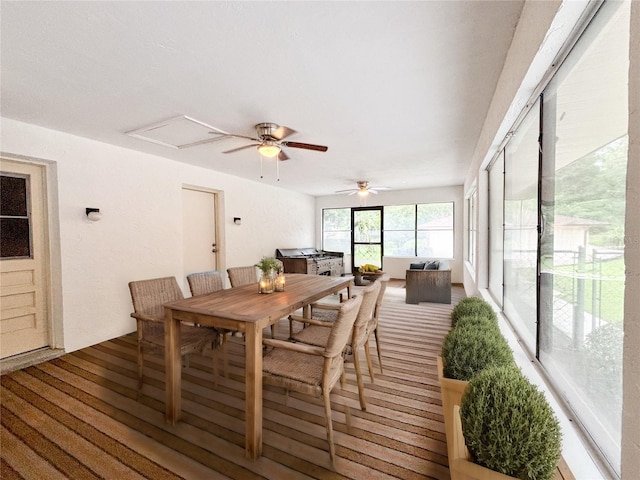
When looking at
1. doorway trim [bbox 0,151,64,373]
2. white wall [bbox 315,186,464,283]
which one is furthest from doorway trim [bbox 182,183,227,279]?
white wall [bbox 315,186,464,283]

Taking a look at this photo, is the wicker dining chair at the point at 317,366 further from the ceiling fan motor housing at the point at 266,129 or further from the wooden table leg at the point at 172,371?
the ceiling fan motor housing at the point at 266,129

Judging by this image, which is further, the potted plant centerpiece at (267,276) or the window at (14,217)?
the window at (14,217)

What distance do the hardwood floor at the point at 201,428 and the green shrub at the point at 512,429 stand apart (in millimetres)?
732

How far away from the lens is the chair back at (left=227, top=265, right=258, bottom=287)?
3.27 metres

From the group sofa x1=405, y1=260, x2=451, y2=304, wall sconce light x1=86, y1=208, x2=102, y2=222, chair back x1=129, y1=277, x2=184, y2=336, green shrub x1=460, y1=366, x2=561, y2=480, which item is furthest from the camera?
sofa x1=405, y1=260, x2=451, y2=304

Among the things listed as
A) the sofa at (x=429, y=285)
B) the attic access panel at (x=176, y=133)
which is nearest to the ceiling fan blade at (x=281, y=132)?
the attic access panel at (x=176, y=133)

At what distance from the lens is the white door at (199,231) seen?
461 centimetres

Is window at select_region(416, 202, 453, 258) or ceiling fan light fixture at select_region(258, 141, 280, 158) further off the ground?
ceiling fan light fixture at select_region(258, 141, 280, 158)

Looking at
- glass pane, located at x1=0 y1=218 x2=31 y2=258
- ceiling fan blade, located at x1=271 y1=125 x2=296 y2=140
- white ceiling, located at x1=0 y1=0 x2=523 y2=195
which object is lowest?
glass pane, located at x1=0 y1=218 x2=31 y2=258

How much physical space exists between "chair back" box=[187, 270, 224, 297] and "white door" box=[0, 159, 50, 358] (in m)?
1.67

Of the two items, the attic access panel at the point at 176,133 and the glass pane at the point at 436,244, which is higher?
the attic access panel at the point at 176,133

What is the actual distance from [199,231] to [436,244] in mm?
5569

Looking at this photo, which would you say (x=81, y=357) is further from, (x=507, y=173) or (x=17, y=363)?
(x=507, y=173)

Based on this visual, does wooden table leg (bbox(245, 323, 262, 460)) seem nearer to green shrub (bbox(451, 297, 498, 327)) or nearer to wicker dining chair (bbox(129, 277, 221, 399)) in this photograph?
wicker dining chair (bbox(129, 277, 221, 399))
